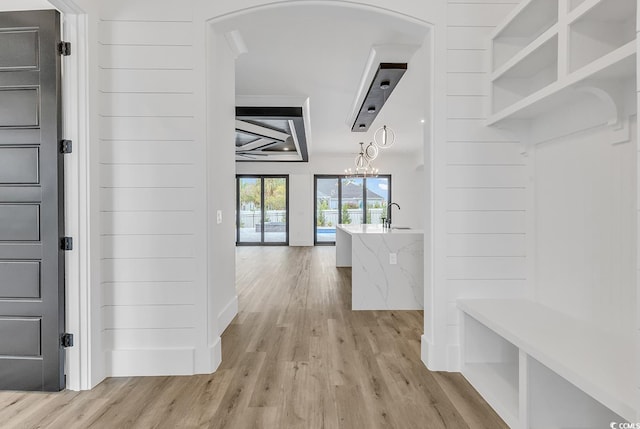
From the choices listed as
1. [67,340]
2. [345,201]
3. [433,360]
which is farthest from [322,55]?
[345,201]

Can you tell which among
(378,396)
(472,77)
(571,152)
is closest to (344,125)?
(472,77)

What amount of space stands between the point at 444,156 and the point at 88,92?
2359 mm

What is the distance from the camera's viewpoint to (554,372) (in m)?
1.59

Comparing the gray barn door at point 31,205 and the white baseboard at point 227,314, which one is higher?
the gray barn door at point 31,205

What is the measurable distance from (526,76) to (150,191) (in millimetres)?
2596

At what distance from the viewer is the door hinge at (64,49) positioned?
6.82 ft

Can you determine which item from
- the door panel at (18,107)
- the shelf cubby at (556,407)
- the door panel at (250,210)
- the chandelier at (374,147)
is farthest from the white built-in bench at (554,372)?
the door panel at (250,210)

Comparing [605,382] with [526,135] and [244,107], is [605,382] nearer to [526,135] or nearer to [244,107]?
[526,135]

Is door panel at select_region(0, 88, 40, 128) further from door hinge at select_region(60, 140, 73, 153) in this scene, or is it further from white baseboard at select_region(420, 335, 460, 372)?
white baseboard at select_region(420, 335, 460, 372)

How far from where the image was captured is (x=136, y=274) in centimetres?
227

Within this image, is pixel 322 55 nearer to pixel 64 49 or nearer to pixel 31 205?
pixel 64 49

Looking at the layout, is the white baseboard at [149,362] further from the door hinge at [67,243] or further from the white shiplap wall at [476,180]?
the white shiplap wall at [476,180]

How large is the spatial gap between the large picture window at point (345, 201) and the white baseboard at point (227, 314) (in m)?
7.24

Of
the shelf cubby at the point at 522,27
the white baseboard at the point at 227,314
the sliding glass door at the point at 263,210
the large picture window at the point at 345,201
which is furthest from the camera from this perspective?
the large picture window at the point at 345,201
